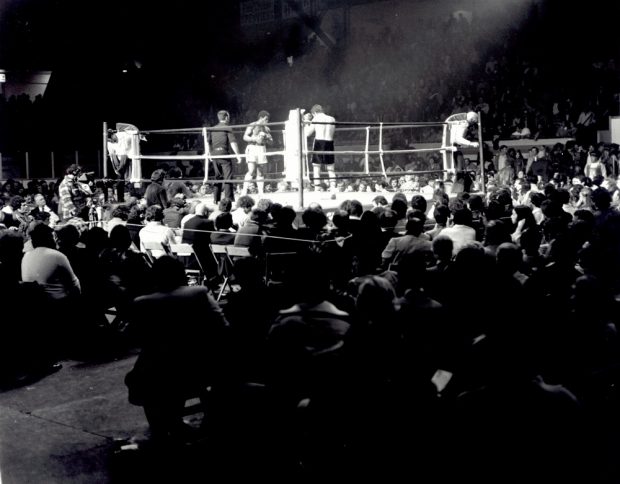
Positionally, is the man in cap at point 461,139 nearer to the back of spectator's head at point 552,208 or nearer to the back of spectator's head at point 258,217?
the back of spectator's head at point 552,208

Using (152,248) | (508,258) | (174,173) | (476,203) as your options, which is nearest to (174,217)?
(152,248)

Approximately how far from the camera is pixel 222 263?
6.52m

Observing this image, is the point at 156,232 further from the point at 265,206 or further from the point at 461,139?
the point at 461,139

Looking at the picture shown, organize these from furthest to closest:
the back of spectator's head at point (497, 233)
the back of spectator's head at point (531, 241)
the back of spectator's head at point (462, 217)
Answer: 1. the back of spectator's head at point (462, 217)
2. the back of spectator's head at point (497, 233)
3. the back of spectator's head at point (531, 241)

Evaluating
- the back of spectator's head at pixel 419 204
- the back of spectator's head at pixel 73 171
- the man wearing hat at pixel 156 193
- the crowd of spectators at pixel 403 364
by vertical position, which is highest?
the back of spectator's head at pixel 73 171

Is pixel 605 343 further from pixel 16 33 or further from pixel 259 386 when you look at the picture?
pixel 16 33

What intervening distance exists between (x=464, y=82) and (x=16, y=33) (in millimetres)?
10800

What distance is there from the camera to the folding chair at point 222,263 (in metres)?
6.21

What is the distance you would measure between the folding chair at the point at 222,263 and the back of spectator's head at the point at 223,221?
240 millimetres

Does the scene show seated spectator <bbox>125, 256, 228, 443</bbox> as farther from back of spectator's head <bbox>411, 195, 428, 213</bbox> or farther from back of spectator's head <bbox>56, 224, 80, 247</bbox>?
back of spectator's head <bbox>411, 195, 428, 213</bbox>

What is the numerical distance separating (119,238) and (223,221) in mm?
1002

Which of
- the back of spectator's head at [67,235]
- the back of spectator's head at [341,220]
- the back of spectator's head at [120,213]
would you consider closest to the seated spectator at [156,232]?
the back of spectator's head at [120,213]

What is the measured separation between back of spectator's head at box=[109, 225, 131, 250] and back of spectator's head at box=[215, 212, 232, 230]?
887mm

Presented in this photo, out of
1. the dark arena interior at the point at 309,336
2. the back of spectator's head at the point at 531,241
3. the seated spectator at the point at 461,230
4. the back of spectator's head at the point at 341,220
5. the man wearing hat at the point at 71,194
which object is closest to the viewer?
the dark arena interior at the point at 309,336
